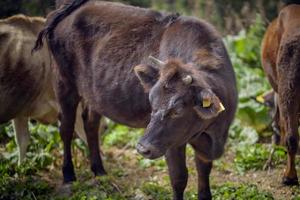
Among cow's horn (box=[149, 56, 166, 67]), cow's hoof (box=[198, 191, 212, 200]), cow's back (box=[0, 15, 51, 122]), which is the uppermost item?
cow's horn (box=[149, 56, 166, 67])

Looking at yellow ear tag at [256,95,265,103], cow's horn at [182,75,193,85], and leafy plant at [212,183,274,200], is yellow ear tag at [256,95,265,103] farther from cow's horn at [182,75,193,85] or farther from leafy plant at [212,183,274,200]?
cow's horn at [182,75,193,85]

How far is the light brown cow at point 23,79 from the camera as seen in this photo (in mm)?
7852

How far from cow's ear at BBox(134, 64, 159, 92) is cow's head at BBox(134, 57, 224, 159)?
23 centimetres

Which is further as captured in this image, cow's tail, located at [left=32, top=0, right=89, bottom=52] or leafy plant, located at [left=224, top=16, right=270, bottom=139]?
leafy plant, located at [left=224, top=16, right=270, bottom=139]

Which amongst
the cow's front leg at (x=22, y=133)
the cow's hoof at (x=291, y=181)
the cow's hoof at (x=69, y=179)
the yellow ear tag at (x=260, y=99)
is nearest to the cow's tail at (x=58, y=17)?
the cow's front leg at (x=22, y=133)

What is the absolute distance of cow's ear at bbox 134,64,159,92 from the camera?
580 cm

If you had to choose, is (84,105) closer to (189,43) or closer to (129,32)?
(129,32)

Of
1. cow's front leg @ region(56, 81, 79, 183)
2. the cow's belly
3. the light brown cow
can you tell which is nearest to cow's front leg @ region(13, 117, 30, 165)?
the light brown cow

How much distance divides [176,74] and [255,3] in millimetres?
6807

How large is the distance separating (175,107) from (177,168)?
1.00m

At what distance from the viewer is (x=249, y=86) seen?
10070mm

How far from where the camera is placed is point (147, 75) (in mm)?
5828

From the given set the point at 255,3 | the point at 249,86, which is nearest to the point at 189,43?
the point at 249,86

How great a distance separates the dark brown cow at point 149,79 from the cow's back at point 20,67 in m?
0.39
